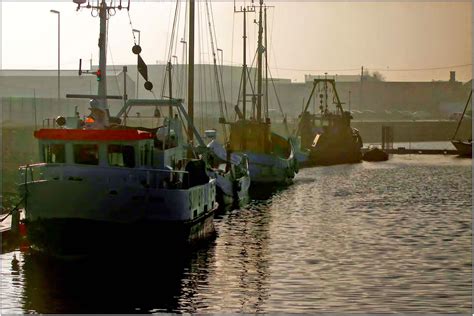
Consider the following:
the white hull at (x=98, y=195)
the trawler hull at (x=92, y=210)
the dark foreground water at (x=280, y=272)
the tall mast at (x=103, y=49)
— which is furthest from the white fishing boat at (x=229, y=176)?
the trawler hull at (x=92, y=210)

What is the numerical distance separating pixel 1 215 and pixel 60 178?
301 inches

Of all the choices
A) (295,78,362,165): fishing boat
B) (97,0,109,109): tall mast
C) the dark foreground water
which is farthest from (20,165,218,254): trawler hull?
(295,78,362,165): fishing boat

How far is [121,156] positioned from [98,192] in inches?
80.2

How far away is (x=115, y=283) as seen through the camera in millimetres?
37844

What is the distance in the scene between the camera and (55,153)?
138ft

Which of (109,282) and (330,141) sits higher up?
(330,141)

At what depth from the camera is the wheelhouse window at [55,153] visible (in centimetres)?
4194

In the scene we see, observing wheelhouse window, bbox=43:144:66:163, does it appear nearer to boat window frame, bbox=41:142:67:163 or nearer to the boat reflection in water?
boat window frame, bbox=41:142:67:163

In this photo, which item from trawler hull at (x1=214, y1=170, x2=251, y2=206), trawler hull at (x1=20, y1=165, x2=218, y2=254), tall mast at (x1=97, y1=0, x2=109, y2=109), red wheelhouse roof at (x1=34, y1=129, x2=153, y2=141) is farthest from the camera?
trawler hull at (x1=214, y1=170, x2=251, y2=206)

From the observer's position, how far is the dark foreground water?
114 feet

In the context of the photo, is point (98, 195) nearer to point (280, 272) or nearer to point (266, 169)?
point (280, 272)

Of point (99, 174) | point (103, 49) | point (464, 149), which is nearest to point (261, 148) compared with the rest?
point (103, 49)

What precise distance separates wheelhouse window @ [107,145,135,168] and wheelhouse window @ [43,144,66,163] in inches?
66.8

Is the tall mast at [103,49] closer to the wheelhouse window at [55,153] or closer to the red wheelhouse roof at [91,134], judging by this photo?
the red wheelhouse roof at [91,134]
